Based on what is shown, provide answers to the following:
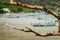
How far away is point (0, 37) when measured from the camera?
552cm

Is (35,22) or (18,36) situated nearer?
(18,36)

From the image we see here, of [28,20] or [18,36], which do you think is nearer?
[18,36]

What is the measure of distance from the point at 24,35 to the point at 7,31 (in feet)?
2.49

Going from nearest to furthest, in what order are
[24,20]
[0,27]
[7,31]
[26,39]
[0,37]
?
[26,39] → [0,37] → [7,31] → [0,27] → [24,20]

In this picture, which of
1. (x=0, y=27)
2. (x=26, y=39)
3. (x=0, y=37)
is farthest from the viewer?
(x=0, y=27)

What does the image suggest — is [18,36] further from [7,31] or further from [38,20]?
[38,20]

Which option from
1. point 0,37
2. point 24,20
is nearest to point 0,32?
Result: point 0,37

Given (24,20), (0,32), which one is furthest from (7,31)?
(24,20)

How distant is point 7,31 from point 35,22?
110 cm

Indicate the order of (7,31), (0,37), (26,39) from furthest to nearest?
(7,31)
(0,37)
(26,39)

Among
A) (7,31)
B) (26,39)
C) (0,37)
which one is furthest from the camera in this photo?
(7,31)

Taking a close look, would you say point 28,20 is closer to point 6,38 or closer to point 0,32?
point 0,32

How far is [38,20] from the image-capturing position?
23.2ft

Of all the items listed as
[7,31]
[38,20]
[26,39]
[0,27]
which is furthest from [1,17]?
[26,39]
